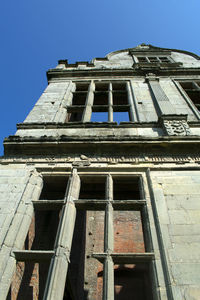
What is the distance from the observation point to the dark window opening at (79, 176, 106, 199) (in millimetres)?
5117

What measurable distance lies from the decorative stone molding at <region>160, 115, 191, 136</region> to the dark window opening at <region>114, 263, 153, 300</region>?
10.6 feet

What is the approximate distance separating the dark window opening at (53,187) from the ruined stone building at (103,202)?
0.07 ft

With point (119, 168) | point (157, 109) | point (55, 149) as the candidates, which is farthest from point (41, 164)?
point (157, 109)

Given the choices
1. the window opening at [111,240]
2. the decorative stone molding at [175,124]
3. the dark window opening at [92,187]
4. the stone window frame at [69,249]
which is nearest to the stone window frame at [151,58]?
the decorative stone molding at [175,124]

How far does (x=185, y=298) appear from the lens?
2.91 meters

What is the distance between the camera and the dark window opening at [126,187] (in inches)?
200

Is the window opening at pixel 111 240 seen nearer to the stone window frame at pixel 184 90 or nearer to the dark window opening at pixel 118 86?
the stone window frame at pixel 184 90

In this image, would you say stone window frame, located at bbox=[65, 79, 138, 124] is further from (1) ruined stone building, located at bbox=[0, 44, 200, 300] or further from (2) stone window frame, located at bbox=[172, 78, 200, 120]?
(2) stone window frame, located at bbox=[172, 78, 200, 120]

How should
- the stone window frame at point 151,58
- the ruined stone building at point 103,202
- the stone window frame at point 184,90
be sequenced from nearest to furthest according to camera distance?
the ruined stone building at point 103,202
the stone window frame at point 184,90
the stone window frame at point 151,58

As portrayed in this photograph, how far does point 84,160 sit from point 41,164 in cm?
93

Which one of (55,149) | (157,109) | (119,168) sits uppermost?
(157,109)

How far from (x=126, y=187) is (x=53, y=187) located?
1616 mm


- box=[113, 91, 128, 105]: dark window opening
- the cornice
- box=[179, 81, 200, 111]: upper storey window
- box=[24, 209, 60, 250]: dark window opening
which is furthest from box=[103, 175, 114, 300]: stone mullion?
the cornice

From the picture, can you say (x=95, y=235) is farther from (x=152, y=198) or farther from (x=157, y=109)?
(x=157, y=109)
